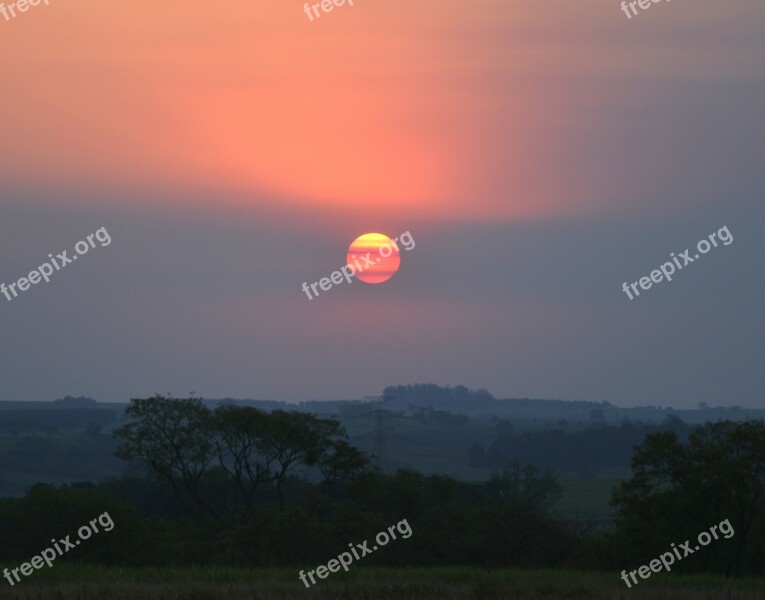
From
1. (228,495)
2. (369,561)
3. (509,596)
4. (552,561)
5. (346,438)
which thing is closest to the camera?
(509,596)

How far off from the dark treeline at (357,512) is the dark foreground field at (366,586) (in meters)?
8.15

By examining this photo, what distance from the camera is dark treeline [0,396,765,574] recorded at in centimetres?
3966

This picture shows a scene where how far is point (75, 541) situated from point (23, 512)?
419cm

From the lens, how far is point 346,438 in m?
61.8

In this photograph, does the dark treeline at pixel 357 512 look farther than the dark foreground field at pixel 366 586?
Yes

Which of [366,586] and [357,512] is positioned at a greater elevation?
[357,512]

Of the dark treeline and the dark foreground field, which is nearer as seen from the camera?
the dark foreground field

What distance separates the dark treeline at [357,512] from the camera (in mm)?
39656

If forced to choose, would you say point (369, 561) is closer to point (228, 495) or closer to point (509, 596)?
point (509, 596)

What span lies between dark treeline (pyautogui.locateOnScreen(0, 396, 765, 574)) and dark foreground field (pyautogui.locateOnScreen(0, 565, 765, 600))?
26.7 feet

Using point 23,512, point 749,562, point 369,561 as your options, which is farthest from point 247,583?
point 749,562

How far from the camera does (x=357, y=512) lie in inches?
1896

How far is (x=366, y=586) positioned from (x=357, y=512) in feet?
64.9

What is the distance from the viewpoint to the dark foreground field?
2700 cm
